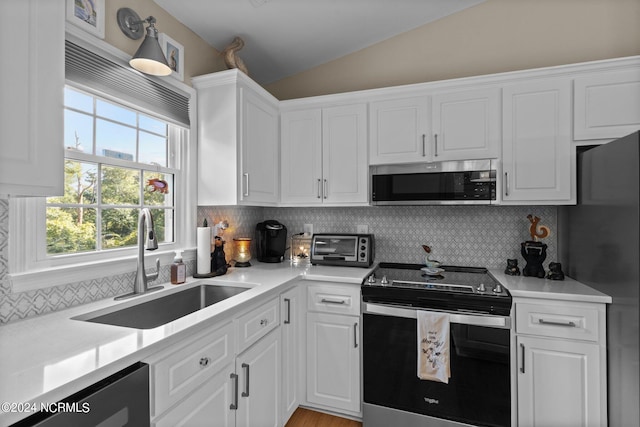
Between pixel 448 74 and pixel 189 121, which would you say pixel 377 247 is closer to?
pixel 448 74

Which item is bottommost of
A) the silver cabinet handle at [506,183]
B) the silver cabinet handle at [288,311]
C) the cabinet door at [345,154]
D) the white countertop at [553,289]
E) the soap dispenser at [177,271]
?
the silver cabinet handle at [288,311]

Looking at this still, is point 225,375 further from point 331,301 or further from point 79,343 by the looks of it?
point 331,301

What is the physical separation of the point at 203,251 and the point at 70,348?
3.56 ft

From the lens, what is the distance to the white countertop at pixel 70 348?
0.78 m

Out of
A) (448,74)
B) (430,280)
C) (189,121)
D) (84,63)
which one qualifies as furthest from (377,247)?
(84,63)

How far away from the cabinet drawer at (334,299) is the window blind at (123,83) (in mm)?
1411

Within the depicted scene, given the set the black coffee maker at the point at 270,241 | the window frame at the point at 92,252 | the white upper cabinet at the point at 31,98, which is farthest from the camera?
the black coffee maker at the point at 270,241

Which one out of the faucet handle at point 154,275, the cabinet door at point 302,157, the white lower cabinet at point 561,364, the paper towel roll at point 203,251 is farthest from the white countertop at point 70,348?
the white lower cabinet at point 561,364

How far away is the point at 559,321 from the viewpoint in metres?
1.72

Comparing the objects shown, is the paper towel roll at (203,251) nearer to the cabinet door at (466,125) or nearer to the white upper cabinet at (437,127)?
the white upper cabinet at (437,127)

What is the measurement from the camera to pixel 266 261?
8.80ft

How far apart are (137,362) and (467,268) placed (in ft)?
7.13

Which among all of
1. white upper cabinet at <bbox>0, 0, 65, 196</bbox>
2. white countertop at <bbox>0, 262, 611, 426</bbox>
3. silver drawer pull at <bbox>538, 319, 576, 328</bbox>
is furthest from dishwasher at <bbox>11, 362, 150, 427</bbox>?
silver drawer pull at <bbox>538, 319, 576, 328</bbox>

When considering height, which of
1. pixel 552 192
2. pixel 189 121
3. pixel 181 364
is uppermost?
pixel 189 121
